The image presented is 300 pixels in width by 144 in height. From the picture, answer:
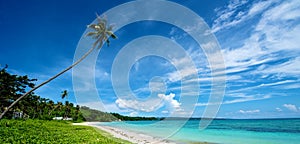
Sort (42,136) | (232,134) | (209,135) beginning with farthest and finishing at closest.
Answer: (232,134) < (209,135) < (42,136)

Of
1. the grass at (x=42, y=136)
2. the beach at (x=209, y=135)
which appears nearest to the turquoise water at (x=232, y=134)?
the beach at (x=209, y=135)

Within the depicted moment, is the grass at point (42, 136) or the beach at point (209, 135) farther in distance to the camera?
the beach at point (209, 135)

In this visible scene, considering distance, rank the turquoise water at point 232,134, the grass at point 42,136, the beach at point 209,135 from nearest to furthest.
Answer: the grass at point 42,136
the beach at point 209,135
the turquoise water at point 232,134

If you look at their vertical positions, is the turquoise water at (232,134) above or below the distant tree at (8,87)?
below

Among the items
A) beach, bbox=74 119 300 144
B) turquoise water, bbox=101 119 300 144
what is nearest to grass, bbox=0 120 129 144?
beach, bbox=74 119 300 144

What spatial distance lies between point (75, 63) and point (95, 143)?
8.11m

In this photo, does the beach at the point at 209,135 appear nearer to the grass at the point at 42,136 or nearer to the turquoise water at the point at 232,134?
the turquoise water at the point at 232,134

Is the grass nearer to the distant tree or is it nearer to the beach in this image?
the beach

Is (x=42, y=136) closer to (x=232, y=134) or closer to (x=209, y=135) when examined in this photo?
(x=209, y=135)

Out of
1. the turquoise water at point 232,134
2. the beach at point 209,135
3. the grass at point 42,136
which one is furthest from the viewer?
the turquoise water at point 232,134

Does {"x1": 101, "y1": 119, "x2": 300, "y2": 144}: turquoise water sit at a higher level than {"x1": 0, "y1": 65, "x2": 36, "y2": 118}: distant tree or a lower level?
lower

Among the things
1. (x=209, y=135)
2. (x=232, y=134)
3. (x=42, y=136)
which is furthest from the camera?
(x=232, y=134)

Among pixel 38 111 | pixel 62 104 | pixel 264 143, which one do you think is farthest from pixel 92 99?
pixel 62 104

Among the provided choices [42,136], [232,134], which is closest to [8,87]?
[42,136]
